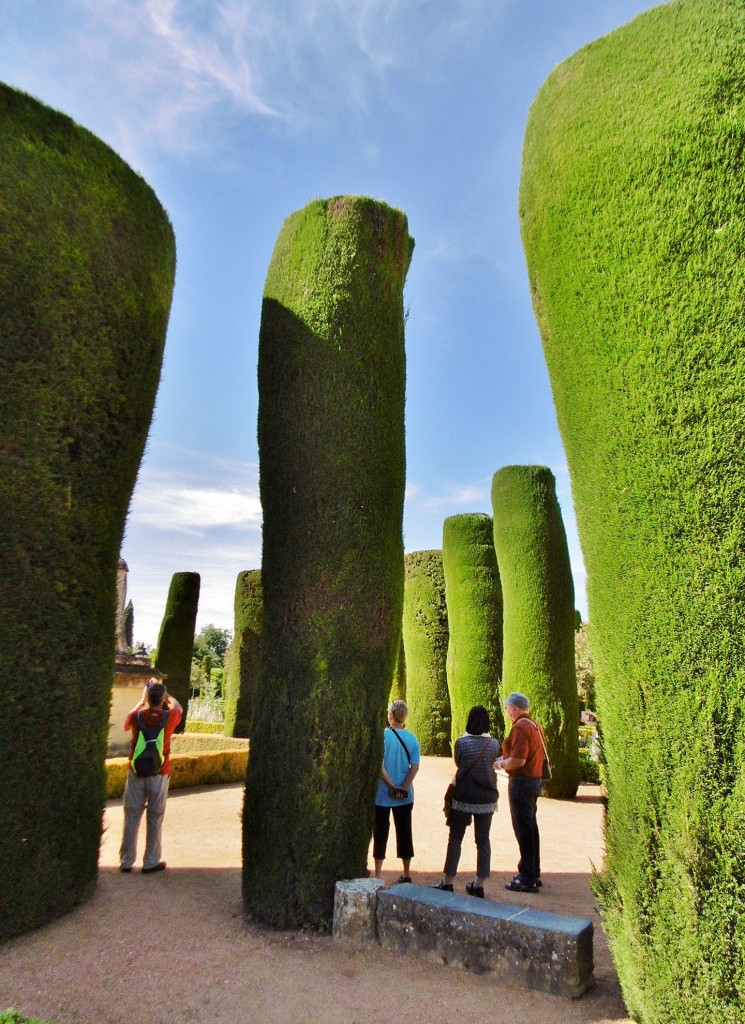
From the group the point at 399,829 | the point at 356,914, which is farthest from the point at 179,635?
the point at 356,914

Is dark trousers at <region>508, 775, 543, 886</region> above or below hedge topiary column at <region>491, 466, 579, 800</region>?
below

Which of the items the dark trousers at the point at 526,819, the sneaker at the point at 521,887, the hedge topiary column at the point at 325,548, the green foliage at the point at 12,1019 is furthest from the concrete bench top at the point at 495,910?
the green foliage at the point at 12,1019

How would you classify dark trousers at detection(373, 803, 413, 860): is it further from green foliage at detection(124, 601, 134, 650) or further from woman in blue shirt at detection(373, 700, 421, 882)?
green foliage at detection(124, 601, 134, 650)

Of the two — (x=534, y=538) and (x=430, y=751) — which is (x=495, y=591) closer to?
(x=534, y=538)

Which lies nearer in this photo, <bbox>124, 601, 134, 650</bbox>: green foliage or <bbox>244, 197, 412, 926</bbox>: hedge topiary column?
<bbox>244, 197, 412, 926</bbox>: hedge topiary column

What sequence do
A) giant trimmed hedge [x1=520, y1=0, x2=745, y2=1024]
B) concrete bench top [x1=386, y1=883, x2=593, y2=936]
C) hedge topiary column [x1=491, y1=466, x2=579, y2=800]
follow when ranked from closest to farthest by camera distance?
1. giant trimmed hedge [x1=520, y1=0, x2=745, y2=1024]
2. concrete bench top [x1=386, y1=883, x2=593, y2=936]
3. hedge topiary column [x1=491, y1=466, x2=579, y2=800]

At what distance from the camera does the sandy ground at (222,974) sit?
383 centimetres

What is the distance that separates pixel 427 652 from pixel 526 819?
11196mm

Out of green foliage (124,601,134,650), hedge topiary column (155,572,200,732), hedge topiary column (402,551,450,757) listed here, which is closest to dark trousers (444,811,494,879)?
hedge topiary column (402,551,450,757)

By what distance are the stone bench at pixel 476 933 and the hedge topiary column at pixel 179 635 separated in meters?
14.2

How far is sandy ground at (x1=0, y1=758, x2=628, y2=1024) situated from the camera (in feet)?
12.6

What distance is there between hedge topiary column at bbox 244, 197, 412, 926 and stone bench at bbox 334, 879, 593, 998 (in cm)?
40

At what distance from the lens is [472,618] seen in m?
15.5

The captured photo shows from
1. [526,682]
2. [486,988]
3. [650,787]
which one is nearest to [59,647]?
[486,988]
